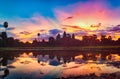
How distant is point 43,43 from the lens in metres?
→ 68.4

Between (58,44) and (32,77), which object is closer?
(32,77)

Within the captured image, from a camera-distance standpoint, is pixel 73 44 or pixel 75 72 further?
pixel 73 44

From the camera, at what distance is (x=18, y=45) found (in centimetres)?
6719

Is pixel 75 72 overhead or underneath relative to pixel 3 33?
underneath

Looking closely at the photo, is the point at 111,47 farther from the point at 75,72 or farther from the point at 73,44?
the point at 75,72

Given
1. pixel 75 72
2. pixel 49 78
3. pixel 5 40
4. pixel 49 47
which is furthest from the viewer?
pixel 49 47

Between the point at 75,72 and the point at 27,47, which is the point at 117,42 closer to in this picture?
the point at 27,47

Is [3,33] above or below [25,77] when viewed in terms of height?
above

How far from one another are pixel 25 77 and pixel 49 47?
50.2 meters

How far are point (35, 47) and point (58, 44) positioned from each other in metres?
7.46

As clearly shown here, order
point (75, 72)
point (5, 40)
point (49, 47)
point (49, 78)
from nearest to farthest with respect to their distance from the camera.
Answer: point (49, 78)
point (75, 72)
point (5, 40)
point (49, 47)

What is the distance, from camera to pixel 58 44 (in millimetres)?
64500

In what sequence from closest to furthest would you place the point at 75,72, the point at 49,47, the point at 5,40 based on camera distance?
the point at 75,72, the point at 5,40, the point at 49,47

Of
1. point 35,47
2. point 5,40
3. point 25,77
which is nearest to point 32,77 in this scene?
point 25,77
